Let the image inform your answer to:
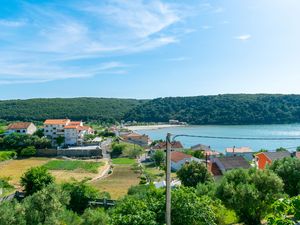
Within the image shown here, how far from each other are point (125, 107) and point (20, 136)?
125 meters

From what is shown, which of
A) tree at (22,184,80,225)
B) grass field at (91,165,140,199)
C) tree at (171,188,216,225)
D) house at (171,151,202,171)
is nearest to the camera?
tree at (171,188,216,225)

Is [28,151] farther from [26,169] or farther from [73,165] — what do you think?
[26,169]

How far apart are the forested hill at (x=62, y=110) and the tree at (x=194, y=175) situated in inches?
4574

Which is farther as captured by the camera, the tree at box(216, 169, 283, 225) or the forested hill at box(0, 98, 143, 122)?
the forested hill at box(0, 98, 143, 122)

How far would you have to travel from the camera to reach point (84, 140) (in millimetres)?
73438

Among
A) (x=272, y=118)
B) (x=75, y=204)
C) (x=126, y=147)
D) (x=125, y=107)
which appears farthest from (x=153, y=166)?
(x=125, y=107)

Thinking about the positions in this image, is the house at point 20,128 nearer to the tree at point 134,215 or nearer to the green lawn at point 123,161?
the green lawn at point 123,161

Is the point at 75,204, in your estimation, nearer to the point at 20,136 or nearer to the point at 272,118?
the point at 20,136

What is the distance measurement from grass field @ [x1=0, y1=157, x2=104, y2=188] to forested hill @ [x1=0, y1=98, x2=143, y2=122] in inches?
3271

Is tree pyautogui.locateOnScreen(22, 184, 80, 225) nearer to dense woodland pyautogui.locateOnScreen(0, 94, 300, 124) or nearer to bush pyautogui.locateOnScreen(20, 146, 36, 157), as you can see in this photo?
bush pyautogui.locateOnScreen(20, 146, 36, 157)

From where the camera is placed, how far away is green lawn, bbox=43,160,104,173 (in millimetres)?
49662

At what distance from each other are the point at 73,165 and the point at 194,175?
2905 centimetres

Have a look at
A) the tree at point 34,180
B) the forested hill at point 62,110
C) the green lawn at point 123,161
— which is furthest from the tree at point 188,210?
the forested hill at point 62,110

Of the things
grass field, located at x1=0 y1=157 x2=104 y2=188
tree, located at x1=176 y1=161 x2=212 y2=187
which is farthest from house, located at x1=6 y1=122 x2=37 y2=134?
tree, located at x1=176 y1=161 x2=212 y2=187
